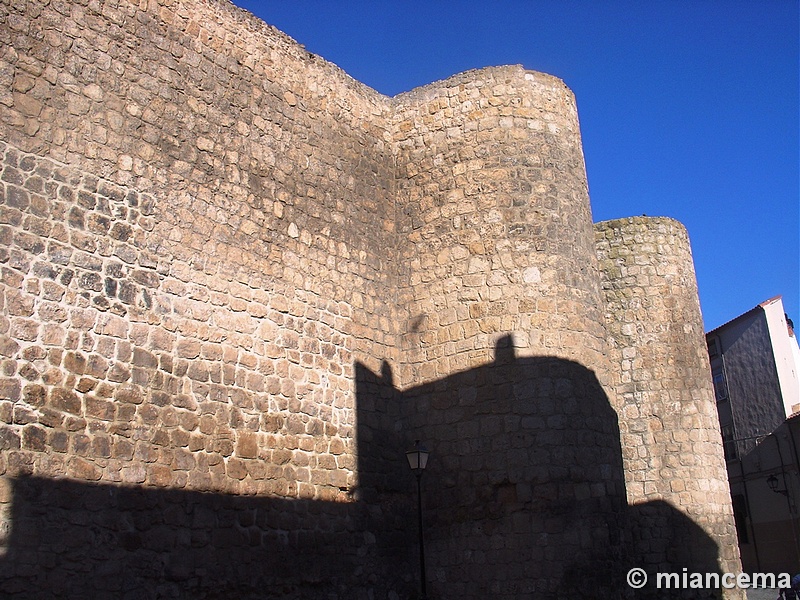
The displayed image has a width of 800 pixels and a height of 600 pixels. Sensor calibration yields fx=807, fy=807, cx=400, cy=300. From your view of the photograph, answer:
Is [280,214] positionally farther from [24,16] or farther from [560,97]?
[560,97]

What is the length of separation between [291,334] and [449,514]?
8.77 ft

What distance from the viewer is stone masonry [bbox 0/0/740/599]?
649cm

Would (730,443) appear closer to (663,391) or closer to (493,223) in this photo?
(663,391)

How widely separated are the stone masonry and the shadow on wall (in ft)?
0.09

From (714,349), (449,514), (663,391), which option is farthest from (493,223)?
(714,349)

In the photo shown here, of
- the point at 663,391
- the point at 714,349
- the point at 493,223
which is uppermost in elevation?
the point at 714,349

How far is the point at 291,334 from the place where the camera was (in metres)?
8.49

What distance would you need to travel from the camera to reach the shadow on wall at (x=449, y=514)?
712 centimetres

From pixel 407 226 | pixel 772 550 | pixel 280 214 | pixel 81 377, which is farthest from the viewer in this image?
pixel 772 550

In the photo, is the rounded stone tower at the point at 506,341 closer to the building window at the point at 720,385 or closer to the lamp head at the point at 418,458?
the lamp head at the point at 418,458

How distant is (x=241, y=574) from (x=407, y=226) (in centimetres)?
473

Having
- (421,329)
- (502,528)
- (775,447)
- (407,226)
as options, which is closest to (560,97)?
(407,226)

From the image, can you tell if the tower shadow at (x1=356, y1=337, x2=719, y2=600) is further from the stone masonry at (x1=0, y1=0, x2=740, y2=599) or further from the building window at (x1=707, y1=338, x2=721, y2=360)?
the building window at (x1=707, y1=338, x2=721, y2=360)

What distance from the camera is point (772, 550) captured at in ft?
66.2
